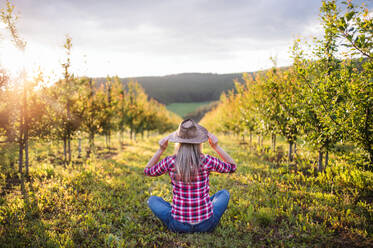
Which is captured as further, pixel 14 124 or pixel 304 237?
pixel 14 124

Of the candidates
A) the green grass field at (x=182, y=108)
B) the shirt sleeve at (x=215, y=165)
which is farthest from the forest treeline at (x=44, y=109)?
the green grass field at (x=182, y=108)

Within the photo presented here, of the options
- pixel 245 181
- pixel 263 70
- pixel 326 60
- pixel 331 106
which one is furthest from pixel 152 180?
pixel 263 70

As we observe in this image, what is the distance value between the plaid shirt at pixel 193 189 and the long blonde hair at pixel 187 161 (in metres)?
0.11

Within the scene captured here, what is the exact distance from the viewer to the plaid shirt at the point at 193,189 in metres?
3.22

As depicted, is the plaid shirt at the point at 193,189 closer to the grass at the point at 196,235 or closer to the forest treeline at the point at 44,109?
the grass at the point at 196,235

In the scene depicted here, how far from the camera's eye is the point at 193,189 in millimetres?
3266

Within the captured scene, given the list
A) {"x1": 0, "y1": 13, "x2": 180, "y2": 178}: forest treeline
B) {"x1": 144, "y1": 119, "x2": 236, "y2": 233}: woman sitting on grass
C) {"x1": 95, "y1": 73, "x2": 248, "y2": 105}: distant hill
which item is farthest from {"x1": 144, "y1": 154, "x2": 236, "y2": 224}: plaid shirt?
{"x1": 95, "y1": 73, "x2": 248, "y2": 105}: distant hill

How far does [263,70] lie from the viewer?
35.8 feet

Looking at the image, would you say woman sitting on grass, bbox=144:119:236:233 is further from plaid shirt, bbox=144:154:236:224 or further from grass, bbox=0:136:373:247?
grass, bbox=0:136:373:247

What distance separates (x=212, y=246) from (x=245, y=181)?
145 inches

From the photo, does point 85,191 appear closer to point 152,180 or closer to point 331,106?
point 152,180

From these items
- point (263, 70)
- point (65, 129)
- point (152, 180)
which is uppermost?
point (263, 70)

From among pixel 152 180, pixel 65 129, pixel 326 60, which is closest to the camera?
pixel 326 60

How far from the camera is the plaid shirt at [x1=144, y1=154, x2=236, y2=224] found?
3.22 meters
